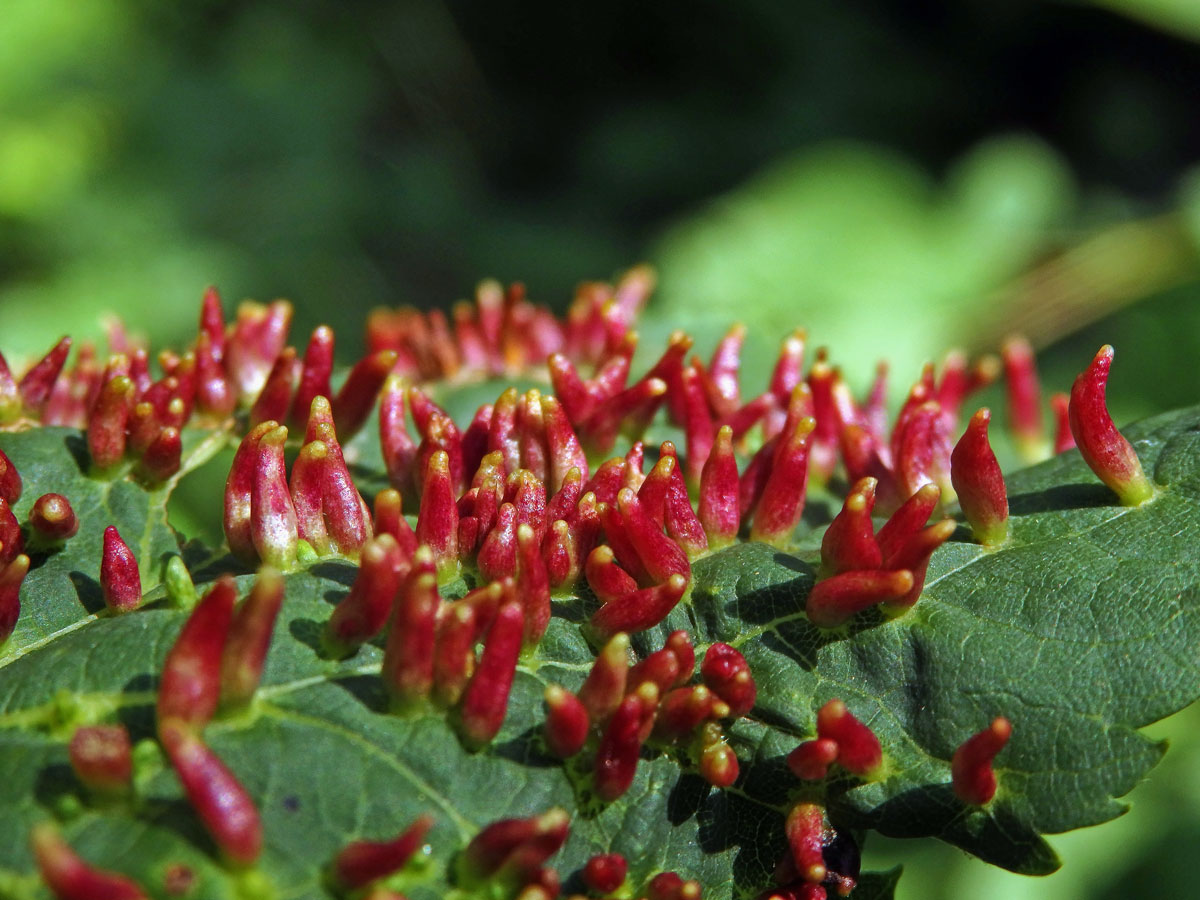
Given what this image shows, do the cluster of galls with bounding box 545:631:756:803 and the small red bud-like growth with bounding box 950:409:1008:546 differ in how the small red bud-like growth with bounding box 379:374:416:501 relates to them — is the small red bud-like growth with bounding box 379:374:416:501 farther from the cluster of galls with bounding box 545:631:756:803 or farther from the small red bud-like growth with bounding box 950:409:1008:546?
the small red bud-like growth with bounding box 950:409:1008:546

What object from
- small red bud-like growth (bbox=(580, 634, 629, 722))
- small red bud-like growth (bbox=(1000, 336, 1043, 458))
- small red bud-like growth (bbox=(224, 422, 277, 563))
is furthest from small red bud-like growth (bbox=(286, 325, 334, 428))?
small red bud-like growth (bbox=(1000, 336, 1043, 458))

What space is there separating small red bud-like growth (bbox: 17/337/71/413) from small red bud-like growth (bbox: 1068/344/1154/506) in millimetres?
2479

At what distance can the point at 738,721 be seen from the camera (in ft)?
7.46

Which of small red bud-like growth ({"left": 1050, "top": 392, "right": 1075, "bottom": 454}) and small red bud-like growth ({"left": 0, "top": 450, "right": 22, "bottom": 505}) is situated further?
small red bud-like growth ({"left": 1050, "top": 392, "right": 1075, "bottom": 454})

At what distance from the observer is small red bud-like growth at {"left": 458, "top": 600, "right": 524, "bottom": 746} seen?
2.02 meters

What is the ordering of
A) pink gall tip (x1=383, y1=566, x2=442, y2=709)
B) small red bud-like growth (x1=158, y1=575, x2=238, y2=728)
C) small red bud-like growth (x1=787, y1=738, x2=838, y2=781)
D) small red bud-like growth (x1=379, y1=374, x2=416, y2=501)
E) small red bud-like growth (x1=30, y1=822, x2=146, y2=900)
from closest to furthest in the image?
small red bud-like growth (x1=30, y1=822, x2=146, y2=900) < small red bud-like growth (x1=158, y1=575, x2=238, y2=728) < pink gall tip (x1=383, y1=566, x2=442, y2=709) < small red bud-like growth (x1=787, y1=738, x2=838, y2=781) < small red bud-like growth (x1=379, y1=374, x2=416, y2=501)

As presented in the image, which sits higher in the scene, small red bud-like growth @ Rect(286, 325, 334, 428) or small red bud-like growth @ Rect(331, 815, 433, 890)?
small red bud-like growth @ Rect(286, 325, 334, 428)

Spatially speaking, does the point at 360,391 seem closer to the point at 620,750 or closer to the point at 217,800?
the point at 620,750

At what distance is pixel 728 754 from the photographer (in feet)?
7.20

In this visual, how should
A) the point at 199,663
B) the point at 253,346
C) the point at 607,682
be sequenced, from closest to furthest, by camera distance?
the point at 199,663 < the point at 607,682 < the point at 253,346

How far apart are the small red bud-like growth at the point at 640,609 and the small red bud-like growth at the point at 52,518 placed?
116cm

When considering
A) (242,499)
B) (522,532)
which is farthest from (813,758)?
(242,499)

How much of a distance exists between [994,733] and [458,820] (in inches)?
37.8

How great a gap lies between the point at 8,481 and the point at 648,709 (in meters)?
1.51
